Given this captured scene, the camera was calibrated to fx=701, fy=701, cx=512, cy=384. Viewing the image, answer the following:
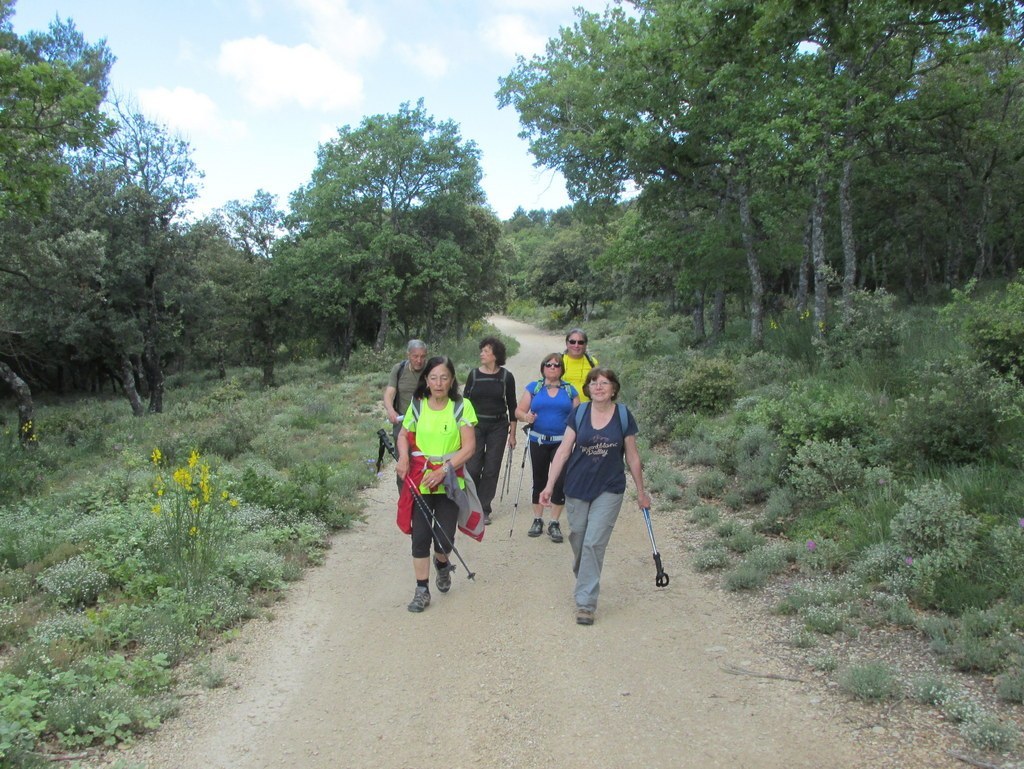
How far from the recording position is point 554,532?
7.50 metres

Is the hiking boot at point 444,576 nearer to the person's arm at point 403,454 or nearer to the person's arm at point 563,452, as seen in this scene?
the person's arm at point 403,454

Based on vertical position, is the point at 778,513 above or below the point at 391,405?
below

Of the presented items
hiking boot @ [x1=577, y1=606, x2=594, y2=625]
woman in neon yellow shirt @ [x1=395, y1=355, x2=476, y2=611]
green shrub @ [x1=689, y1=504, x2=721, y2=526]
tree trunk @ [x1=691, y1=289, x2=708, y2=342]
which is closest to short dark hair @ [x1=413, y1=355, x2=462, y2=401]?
woman in neon yellow shirt @ [x1=395, y1=355, x2=476, y2=611]

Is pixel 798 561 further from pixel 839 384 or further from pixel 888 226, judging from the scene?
pixel 888 226

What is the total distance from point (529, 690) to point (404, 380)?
4.07 m

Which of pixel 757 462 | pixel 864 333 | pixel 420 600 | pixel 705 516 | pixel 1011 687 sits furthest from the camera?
pixel 864 333

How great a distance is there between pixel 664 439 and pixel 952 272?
15477 mm

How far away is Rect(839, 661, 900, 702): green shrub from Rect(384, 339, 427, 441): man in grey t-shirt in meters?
4.70

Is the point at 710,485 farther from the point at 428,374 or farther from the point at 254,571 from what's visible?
the point at 254,571

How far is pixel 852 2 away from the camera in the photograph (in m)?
5.62

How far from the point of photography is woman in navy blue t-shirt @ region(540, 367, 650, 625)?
538 centimetres

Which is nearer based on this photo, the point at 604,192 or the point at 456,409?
the point at 456,409

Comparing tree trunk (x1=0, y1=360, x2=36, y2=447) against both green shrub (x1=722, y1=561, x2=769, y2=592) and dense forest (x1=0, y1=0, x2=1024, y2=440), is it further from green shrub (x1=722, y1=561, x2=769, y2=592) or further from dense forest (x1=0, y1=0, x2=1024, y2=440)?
green shrub (x1=722, y1=561, x2=769, y2=592)

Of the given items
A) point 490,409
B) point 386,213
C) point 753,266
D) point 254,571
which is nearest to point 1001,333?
point 490,409
